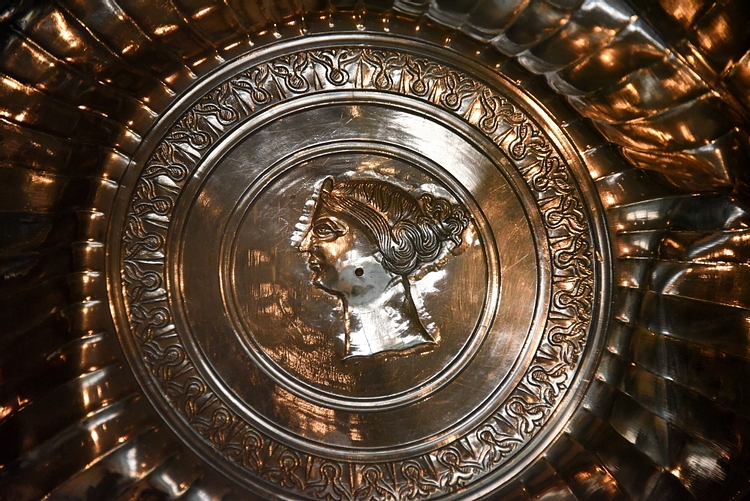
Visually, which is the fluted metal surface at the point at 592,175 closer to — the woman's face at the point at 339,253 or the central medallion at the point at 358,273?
the central medallion at the point at 358,273

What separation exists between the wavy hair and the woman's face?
0.02m

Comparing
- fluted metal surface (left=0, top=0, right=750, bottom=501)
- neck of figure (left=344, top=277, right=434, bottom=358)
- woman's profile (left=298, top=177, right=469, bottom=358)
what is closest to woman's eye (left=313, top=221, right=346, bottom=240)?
woman's profile (left=298, top=177, right=469, bottom=358)

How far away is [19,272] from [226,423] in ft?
1.76

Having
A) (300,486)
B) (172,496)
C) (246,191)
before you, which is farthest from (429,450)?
(246,191)

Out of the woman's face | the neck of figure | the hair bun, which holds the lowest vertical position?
the neck of figure

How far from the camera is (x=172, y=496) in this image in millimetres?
1300

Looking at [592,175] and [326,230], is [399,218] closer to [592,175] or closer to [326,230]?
[326,230]

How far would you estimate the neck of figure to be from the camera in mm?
1366

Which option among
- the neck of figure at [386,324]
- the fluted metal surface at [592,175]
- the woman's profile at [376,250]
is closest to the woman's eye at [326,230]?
the woman's profile at [376,250]

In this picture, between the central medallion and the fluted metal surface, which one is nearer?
the fluted metal surface

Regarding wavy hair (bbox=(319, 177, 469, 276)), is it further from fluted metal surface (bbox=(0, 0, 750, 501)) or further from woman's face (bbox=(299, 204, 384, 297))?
fluted metal surface (bbox=(0, 0, 750, 501))

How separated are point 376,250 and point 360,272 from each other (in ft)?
0.20

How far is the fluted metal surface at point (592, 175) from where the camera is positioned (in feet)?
3.66

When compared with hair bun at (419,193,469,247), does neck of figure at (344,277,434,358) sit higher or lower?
lower
